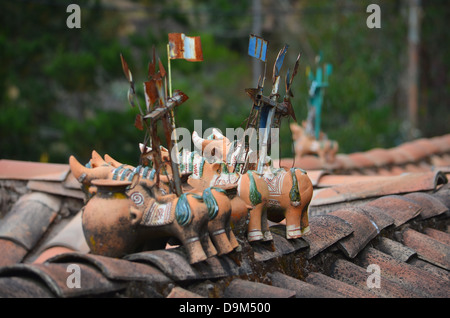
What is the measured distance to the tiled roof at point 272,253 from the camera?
5.77 feet

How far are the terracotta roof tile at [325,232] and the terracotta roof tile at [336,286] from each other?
12 centimetres

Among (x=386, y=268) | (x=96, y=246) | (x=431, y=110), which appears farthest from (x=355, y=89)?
(x=96, y=246)

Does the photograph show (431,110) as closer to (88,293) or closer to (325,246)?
(325,246)

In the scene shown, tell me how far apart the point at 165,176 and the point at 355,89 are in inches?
466

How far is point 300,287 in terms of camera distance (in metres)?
2.05

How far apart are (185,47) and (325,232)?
1.01 m

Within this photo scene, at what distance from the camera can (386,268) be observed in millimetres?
2551

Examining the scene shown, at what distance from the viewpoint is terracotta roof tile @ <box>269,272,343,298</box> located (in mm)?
1974

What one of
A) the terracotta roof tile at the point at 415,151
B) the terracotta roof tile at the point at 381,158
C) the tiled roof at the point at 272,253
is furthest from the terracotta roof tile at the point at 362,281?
the terracotta roof tile at the point at 415,151

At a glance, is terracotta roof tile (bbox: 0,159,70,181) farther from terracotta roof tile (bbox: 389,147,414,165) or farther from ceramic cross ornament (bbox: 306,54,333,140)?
terracotta roof tile (bbox: 389,147,414,165)

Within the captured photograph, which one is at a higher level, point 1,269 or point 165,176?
point 165,176

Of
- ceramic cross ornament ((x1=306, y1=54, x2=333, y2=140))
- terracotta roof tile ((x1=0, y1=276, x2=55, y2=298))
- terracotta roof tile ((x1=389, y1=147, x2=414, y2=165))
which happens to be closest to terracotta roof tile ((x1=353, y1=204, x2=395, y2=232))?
terracotta roof tile ((x1=0, y1=276, x2=55, y2=298))

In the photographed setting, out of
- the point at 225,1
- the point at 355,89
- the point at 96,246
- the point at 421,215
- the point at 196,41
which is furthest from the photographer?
the point at 225,1

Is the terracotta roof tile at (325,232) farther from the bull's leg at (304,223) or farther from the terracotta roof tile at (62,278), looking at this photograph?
the terracotta roof tile at (62,278)
